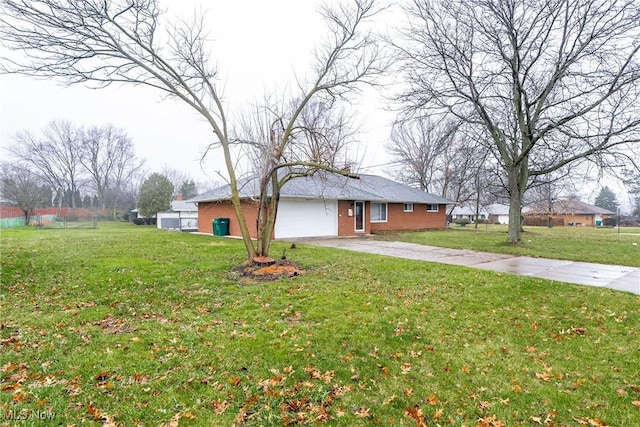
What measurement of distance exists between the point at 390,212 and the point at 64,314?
19.2 metres

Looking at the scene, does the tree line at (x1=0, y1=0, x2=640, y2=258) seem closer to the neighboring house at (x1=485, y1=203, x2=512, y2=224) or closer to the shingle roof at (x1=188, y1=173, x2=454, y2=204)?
the shingle roof at (x1=188, y1=173, x2=454, y2=204)

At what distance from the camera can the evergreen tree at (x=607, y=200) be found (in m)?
62.8

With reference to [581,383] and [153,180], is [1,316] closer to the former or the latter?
[581,383]

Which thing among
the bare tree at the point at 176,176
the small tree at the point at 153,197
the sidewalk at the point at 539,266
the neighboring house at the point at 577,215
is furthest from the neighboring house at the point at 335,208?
the bare tree at the point at 176,176

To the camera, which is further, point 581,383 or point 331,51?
point 331,51

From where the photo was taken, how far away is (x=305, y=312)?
18.3 ft

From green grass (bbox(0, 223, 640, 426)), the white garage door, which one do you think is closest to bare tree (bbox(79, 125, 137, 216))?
the white garage door

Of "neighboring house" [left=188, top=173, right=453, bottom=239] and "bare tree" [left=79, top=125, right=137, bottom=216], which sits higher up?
"bare tree" [left=79, top=125, right=137, bottom=216]

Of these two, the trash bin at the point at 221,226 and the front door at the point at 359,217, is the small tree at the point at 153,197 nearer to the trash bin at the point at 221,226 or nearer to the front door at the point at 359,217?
the trash bin at the point at 221,226

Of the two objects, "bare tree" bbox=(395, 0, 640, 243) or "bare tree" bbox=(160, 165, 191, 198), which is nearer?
"bare tree" bbox=(395, 0, 640, 243)

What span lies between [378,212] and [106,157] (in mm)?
41485

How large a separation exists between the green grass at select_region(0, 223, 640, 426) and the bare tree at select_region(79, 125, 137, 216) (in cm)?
4532

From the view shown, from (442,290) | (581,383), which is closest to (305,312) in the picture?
(442,290)

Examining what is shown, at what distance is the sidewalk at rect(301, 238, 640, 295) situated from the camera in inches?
299
